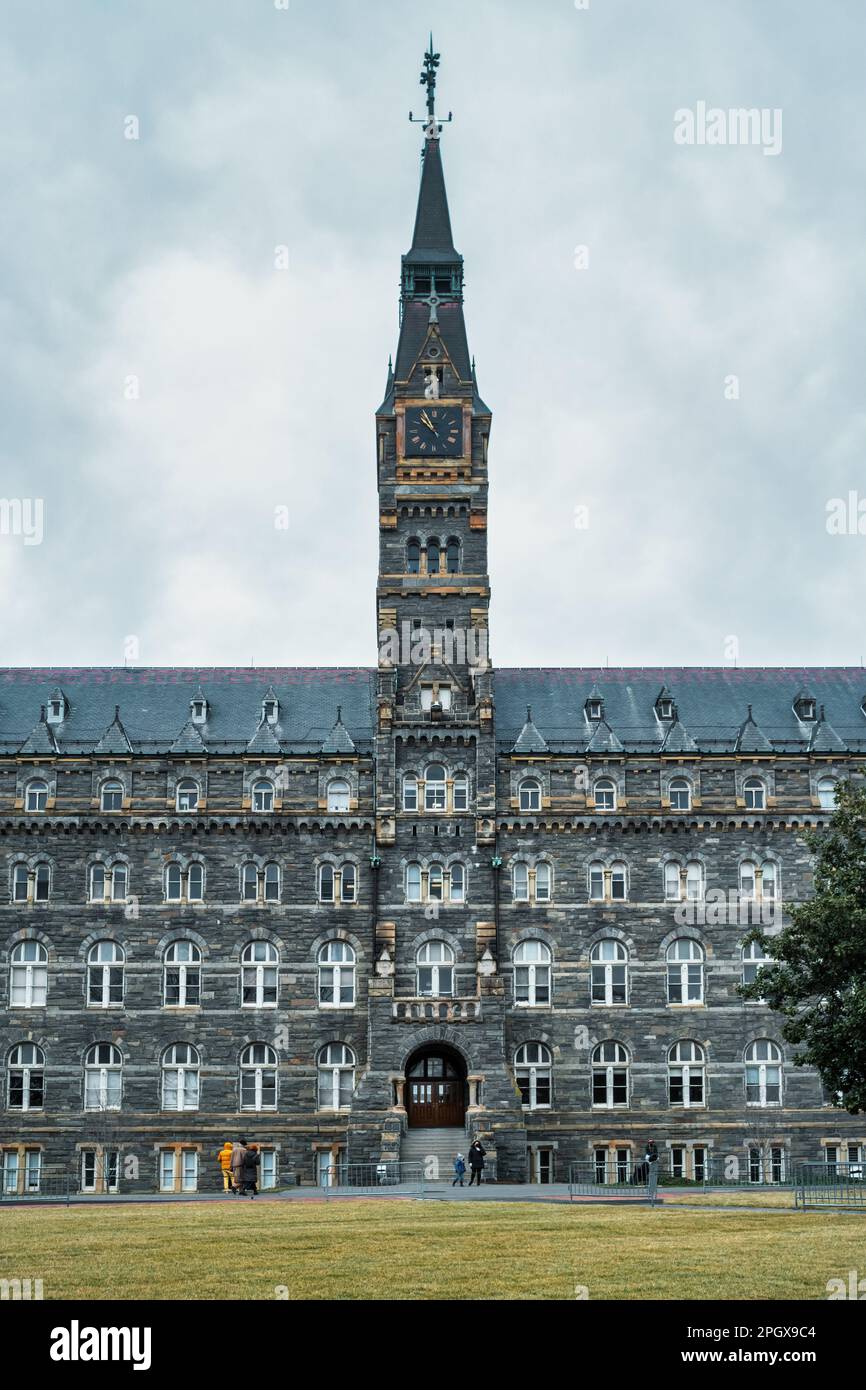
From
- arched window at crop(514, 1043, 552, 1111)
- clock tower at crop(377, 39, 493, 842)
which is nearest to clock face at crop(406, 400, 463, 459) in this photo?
clock tower at crop(377, 39, 493, 842)

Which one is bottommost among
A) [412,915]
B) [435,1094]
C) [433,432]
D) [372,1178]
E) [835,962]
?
[372,1178]

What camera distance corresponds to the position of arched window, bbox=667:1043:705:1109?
216 ft

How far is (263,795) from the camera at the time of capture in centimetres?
6856

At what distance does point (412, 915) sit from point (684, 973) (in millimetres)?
11837

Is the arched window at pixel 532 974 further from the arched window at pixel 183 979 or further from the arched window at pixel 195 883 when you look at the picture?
the arched window at pixel 195 883

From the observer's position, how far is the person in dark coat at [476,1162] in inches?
2159

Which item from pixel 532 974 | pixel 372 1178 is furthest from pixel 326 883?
pixel 372 1178

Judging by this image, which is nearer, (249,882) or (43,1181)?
(43,1181)

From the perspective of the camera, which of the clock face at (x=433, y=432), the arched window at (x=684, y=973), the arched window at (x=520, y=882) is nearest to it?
the arched window at (x=684, y=973)

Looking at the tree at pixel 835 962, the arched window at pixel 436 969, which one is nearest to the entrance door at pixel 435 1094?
the arched window at pixel 436 969

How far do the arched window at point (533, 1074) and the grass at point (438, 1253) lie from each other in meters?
26.4

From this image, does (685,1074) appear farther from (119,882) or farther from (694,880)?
(119,882)

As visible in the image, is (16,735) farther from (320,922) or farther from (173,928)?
(320,922)

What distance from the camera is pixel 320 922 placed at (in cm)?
6700
